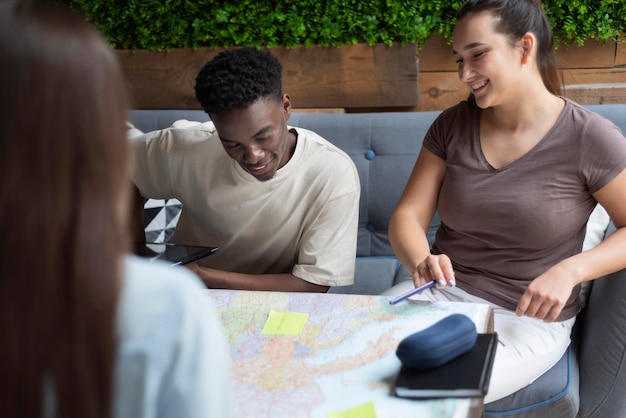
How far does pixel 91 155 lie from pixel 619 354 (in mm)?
1478

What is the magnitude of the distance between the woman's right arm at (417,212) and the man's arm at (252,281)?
9.1 inches

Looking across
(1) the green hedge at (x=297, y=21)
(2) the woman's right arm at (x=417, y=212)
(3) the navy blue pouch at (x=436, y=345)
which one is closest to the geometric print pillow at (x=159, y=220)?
(1) the green hedge at (x=297, y=21)

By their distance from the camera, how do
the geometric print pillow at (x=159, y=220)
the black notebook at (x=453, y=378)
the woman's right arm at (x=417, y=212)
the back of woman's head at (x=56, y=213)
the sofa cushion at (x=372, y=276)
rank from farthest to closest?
1. the geometric print pillow at (x=159, y=220)
2. the sofa cushion at (x=372, y=276)
3. the woman's right arm at (x=417, y=212)
4. the black notebook at (x=453, y=378)
5. the back of woman's head at (x=56, y=213)

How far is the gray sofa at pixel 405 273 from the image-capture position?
1.67 metres

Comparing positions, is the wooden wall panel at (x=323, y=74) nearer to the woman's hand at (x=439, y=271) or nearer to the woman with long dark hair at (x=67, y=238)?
the woman's hand at (x=439, y=271)

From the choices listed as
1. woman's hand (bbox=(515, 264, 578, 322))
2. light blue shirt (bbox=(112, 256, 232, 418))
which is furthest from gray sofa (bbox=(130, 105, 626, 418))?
light blue shirt (bbox=(112, 256, 232, 418))

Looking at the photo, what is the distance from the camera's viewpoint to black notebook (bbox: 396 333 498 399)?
1033 mm

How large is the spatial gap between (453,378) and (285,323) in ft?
1.24

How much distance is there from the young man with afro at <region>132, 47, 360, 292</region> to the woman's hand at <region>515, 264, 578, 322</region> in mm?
479

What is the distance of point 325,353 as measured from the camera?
47.8 inches

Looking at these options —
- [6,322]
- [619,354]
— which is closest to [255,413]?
[6,322]

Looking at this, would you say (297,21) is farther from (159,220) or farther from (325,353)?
(325,353)

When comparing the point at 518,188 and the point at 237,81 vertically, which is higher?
the point at 237,81

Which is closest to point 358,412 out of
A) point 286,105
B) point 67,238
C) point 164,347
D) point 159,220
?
point 164,347
